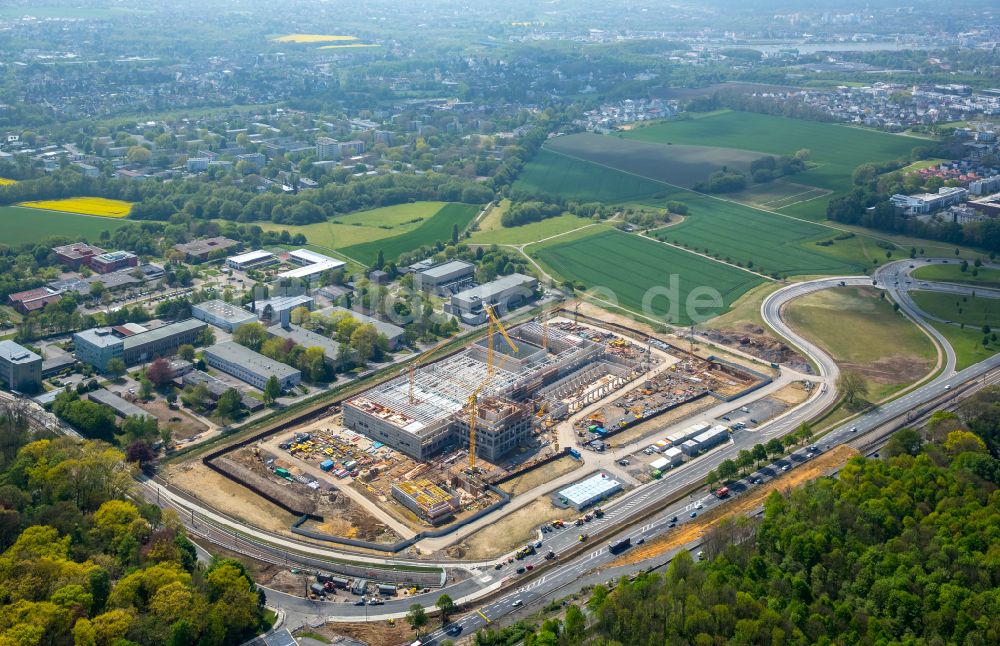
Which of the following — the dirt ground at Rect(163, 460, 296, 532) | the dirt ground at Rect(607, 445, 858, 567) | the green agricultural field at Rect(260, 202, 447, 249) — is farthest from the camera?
the green agricultural field at Rect(260, 202, 447, 249)

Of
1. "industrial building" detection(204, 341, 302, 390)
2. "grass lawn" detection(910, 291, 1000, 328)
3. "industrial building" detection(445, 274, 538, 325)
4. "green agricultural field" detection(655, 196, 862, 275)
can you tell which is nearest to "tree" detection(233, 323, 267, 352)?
"industrial building" detection(204, 341, 302, 390)


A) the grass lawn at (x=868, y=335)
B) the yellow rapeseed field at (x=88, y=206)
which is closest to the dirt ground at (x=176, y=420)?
the grass lawn at (x=868, y=335)

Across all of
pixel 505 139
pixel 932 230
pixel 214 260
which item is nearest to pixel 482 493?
pixel 214 260

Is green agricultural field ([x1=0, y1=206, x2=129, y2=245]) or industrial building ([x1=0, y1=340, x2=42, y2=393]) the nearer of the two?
industrial building ([x1=0, y1=340, x2=42, y2=393])

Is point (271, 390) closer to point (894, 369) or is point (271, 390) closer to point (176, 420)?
point (176, 420)

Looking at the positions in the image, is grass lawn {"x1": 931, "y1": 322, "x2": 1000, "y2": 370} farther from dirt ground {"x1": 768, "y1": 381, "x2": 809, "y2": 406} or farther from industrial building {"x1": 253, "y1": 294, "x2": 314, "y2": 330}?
industrial building {"x1": 253, "y1": 294, "x2": 314, "y2": 330}

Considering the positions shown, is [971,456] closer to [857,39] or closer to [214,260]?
[214,260]
